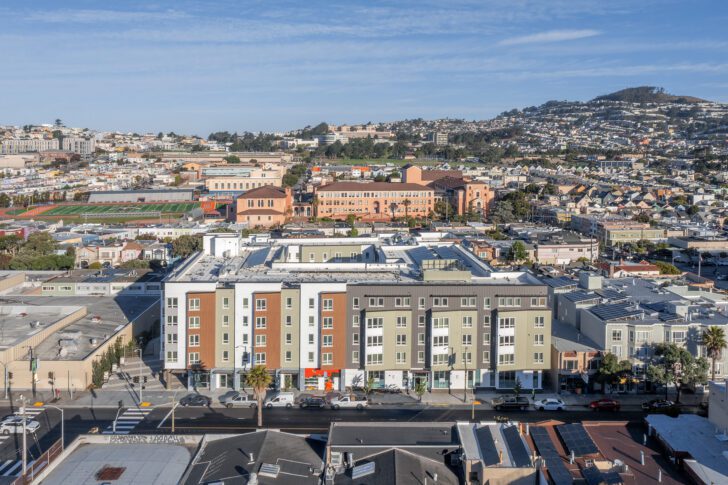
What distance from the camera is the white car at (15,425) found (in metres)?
22.4

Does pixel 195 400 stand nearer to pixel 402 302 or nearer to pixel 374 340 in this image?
pixel 374 340

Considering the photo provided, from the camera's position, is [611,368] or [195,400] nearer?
[195,400]

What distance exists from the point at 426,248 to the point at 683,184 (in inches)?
3053

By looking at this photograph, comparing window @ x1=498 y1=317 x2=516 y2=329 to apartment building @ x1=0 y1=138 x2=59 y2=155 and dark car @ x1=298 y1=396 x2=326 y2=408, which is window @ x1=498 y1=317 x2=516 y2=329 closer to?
dark car @ x1=298 y1=396 x2=326 y2=408

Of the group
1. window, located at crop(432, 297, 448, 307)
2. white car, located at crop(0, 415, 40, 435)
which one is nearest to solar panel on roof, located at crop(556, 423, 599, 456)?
window, located at crop(432, 297, 448, 307)

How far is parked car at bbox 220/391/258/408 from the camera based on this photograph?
24.9 metres

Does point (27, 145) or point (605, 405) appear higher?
point (27, 145)

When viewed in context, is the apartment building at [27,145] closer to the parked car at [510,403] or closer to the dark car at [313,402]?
the dark car at [313,402]

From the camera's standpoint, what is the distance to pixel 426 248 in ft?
114

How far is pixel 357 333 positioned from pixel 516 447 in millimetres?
10536

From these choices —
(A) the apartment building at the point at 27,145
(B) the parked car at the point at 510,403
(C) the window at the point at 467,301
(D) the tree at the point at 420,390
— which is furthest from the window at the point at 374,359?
(A) the apartment building at the point at 27,145

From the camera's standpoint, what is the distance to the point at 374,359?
86.3 feet

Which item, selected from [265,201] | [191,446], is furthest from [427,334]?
[265,201]

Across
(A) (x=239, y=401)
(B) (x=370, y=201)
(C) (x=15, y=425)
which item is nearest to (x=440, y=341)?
(A) (x=239, y=401)
